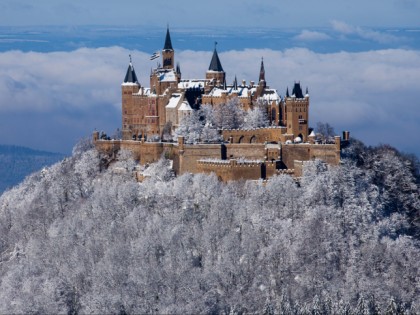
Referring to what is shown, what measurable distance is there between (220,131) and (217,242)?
47.3 ft

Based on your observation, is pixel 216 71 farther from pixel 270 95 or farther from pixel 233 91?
pixel 270 95

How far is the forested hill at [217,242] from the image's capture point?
2704 inches

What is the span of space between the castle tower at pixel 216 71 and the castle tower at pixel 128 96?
5435mm

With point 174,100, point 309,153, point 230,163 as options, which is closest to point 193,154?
point 230,163

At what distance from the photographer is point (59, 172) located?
89688 millimetres

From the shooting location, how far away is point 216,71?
91.8 meters

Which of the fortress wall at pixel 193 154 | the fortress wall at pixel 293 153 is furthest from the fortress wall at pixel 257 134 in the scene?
the fortress wall at pixel 193 154

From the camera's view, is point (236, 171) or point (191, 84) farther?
point (191, 84)

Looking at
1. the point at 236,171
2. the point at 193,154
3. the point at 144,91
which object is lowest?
the point at 236,171

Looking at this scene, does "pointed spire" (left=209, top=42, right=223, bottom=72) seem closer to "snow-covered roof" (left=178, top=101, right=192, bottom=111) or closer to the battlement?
"snow-covered roof" (left=178, top=101, right=192, bottom=111)

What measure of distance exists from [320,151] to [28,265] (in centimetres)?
2110

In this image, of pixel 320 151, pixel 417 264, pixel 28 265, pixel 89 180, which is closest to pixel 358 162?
pixel 320 151

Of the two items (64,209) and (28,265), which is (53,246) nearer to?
(28,265)

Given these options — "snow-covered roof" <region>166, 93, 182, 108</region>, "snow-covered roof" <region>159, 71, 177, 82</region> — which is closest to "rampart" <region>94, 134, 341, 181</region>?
"snow-covered roof" <region>166, 93, 182, 108</region>
